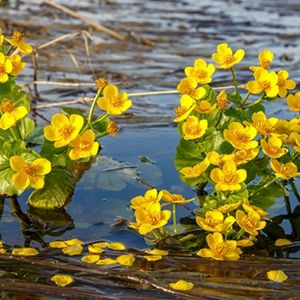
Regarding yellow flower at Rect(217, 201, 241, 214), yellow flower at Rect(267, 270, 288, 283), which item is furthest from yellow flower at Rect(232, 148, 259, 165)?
yellow flower at Rect(267, 270, 288, 283)

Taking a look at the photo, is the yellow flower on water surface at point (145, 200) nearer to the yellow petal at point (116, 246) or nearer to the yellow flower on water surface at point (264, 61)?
the yellow petal at point (116, 246)

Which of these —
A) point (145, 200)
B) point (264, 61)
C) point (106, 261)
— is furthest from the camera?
point (264, 61)

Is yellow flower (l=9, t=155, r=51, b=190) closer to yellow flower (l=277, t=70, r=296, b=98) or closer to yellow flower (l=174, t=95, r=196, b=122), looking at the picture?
yellow flower (l=174, t=95, r=196, b=122)

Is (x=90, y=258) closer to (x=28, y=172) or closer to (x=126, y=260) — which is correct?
(x=126, y=260)

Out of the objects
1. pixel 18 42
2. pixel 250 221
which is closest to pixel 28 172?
pixel 18 42

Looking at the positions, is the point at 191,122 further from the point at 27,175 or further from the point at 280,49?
the point at 280,49

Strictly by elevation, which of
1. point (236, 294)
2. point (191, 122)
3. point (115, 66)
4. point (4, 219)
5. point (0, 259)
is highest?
point (115, 66)

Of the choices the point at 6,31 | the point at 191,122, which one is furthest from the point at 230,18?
the point at 191,122
